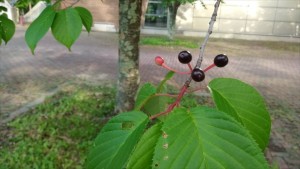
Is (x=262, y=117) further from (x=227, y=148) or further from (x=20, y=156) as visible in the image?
(x=20, y=156)

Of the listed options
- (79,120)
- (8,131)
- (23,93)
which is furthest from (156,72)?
(8,131)

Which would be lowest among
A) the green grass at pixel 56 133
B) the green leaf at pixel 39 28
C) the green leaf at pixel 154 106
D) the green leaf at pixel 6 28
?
the green grass at pixel 56 133

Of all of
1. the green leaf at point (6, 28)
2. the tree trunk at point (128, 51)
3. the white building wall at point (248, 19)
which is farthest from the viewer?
the white building wall at point (248, 19)

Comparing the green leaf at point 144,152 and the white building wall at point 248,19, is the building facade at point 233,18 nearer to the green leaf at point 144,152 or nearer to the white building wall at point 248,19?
the white building wall at point 248,19

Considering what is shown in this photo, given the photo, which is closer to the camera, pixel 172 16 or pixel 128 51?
pixel 128 51

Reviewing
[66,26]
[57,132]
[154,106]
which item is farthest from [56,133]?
[154,106]

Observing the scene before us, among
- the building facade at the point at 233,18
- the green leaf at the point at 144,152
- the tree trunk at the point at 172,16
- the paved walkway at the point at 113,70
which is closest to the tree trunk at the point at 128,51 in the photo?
the paved walkway at the point at 113,70

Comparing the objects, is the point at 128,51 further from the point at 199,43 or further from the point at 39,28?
the point at 199,43
